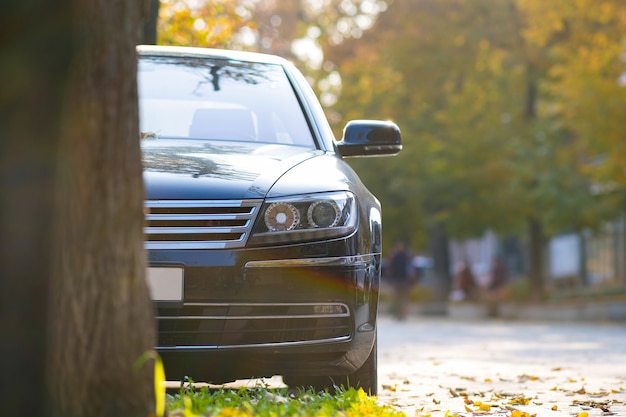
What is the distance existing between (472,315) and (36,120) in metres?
33.2

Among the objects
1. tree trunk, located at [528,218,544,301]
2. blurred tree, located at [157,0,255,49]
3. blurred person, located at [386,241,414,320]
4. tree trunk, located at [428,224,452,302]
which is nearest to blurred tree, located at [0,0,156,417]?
blurred tree, located at [157,0,255,49]

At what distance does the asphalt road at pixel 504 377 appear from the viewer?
6836 mm

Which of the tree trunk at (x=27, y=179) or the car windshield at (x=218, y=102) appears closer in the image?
the tree trunk at (x=27, y=179)

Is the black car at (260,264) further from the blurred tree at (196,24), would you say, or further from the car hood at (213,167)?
the blurred tree at (196,24)

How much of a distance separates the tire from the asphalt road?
9.8 inches

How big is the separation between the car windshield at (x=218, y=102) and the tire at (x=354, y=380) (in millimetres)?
1168

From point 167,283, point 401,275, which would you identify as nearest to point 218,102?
point 167,283

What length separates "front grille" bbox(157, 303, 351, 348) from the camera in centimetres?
551

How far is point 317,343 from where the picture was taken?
5691 millimetres

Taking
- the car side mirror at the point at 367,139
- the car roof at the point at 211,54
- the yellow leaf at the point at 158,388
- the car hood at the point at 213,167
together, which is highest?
the car roof at the point at 211,54

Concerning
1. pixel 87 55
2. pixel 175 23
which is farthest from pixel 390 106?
pixel 87 55

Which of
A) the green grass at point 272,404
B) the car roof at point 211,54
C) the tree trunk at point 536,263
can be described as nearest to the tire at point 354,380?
the green grass at point 272,404

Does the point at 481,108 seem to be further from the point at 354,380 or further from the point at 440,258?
the point at 354,380

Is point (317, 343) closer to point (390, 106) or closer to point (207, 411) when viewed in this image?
point (207, 411)
